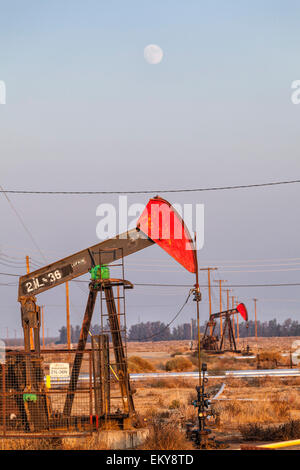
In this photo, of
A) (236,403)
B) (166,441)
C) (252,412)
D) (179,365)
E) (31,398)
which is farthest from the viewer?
(179,365)

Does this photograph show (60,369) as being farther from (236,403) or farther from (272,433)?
(236,403)

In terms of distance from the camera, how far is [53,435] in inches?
556

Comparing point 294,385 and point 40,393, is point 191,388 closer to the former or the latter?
point 294,385

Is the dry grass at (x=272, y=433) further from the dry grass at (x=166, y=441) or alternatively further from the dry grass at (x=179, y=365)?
the dry grass at (x=179, y=365)

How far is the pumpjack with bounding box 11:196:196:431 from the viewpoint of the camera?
49.8ft

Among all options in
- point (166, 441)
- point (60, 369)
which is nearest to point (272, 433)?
point (166, 441)

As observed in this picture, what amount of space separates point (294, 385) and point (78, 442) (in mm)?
21082

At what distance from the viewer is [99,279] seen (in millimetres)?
15477

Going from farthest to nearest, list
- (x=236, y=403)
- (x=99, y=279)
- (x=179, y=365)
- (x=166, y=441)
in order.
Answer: (x=179, y=365)
(x=236, y=403)
(x=99, y=279)
(x=166, y=441)

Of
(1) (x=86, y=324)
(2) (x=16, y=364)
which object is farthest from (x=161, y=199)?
(2) (x=16, y=364)

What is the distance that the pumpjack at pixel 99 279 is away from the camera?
49.8ft

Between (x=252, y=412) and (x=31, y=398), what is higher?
(x=31, y=398)

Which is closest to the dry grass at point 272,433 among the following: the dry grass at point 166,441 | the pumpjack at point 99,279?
the dry grass at point 166,441

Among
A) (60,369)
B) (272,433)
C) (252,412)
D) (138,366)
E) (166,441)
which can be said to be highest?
(60,369)
